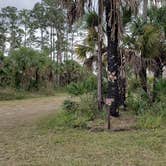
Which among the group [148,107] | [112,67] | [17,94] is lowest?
[148,107]

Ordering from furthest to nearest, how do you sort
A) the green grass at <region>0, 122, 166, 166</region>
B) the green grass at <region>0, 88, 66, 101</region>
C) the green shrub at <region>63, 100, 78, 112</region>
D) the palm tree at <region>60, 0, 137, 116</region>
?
the green grass at <region>0, 88, 66, 101</region>, the green shrub at <region>63, 100, 78, 112</region>, the palm tree at <region>60, 0, 137, 116</region>, the green grass at <region>0, 122, 166, 166</region>

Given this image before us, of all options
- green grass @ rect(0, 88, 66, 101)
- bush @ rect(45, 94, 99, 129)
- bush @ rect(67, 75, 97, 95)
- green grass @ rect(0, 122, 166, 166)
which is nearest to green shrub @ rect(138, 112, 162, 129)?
green grass @ rect(0, 122, 166, 166)

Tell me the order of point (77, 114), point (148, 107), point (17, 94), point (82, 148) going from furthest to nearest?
point (17, 94) < point (148, 107) < point (77, 114) < point (82, 148)

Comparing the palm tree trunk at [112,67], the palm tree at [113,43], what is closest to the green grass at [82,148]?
the palm tree trunk at [112,67]

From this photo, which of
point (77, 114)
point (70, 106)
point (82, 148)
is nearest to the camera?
point (82, 148)

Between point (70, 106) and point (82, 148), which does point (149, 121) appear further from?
point (82, 148)

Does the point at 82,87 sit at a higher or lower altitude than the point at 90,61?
lower

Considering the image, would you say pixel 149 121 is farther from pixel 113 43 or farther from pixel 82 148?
pixel 82 148

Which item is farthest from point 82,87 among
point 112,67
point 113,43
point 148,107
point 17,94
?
point 17,94

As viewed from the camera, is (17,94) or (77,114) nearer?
(77,114)

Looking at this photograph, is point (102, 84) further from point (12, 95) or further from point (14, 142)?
point (12, 95)

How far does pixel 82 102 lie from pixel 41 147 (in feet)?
13.8

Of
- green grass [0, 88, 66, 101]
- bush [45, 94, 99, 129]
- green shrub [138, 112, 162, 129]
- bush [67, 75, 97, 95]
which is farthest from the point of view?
green grass [0, 88, 66, 101]

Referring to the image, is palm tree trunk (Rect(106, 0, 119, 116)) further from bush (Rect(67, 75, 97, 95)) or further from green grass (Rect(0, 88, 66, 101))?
green grass (Rect(0, 88, 66, 101))
